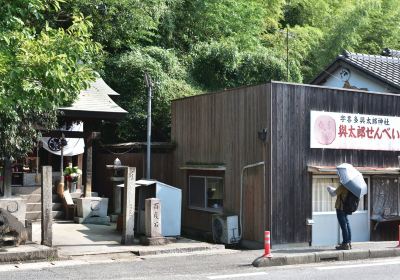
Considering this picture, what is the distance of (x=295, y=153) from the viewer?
559 inches

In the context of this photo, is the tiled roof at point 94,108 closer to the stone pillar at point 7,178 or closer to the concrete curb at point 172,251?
the stone pillar at point 7,178

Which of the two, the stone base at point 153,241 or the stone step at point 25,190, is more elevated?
the stone step at point 25,190

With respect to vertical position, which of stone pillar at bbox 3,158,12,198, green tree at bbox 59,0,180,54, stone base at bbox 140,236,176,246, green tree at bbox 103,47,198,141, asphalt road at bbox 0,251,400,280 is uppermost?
green tree at bbox 59,0,180,54

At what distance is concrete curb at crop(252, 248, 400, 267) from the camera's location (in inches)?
437

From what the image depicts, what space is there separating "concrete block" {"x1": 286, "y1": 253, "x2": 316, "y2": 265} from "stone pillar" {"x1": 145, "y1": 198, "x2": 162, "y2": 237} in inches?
140

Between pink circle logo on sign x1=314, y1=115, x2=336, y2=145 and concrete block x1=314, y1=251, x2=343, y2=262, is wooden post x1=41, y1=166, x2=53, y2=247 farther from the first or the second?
pink circle logo on sign x1=314, y1=115, x2=336, y2=145

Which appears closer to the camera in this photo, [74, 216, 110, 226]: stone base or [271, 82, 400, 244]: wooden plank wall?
[271, 82, 400, 244]: wooden plank wall

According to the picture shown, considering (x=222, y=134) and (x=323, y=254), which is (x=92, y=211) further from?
(x=323, y=254)

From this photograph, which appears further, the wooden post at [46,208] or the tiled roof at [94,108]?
the tiled roof at [94,108]

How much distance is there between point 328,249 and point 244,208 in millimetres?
2665

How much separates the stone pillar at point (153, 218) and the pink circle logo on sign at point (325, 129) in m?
4.75

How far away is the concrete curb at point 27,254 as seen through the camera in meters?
11.1

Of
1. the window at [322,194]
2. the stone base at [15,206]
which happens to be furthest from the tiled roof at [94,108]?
the window at [322,194]

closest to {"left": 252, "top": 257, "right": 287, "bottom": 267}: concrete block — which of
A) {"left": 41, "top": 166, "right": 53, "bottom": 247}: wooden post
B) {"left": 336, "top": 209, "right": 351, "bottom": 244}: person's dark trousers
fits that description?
{"left": 336, "top": 209, "right": 351, "bottom": 244}: person's dark trousers
